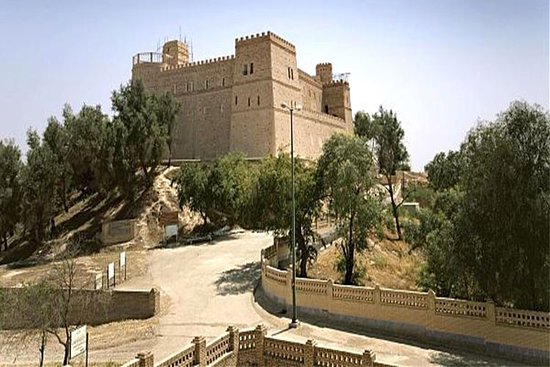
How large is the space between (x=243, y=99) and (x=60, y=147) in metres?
17.3

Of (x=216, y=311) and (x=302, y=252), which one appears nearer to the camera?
(x=216, y=311)

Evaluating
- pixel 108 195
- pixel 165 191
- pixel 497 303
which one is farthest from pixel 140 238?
pixel 497 303

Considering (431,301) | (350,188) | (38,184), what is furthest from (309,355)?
(38,184)

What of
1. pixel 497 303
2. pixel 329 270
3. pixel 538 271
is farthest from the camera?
pixel 329 270

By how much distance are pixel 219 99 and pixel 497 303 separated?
119 feet

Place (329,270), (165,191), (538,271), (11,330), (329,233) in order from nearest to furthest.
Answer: (538,271) → (11,330) → (329,270) → (329,233) → (165,191)

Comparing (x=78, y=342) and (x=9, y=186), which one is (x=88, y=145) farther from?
(x=78, y=342)

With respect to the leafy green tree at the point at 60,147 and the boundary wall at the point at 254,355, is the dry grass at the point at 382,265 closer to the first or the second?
the boundary wall at the point at 254,355

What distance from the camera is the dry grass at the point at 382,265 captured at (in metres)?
24.3

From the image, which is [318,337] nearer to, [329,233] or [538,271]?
[538,271]

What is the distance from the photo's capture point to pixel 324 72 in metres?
63.1

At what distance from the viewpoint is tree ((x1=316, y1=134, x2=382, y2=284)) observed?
20.5m

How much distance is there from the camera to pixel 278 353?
39.7 feet

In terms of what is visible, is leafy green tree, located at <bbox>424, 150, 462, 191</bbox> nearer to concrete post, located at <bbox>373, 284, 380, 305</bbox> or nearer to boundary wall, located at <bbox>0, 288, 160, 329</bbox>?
concrete post, located at <bbox>373, 284, 380, 305</bbox>
